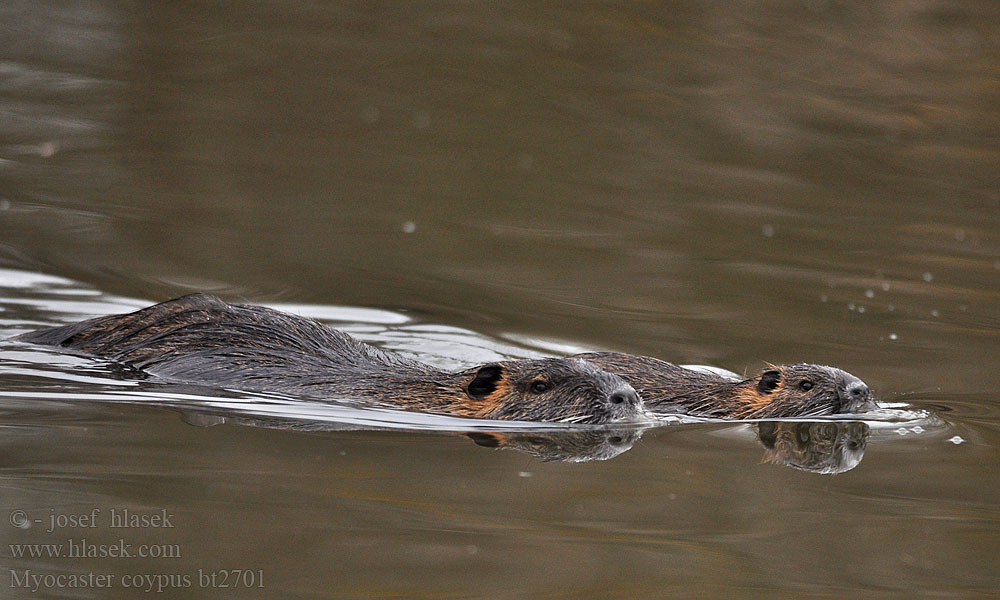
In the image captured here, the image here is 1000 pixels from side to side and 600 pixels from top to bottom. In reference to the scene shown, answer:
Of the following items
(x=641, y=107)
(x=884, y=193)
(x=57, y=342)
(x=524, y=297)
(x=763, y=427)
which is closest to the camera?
(x=763, y=427)

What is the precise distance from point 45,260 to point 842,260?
204 inches

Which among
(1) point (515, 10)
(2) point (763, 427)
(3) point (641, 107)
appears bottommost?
(2) point (763, 427)

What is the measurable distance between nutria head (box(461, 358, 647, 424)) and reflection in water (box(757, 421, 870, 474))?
Answer: 1.89ft

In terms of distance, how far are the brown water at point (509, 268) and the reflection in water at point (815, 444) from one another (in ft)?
0.11

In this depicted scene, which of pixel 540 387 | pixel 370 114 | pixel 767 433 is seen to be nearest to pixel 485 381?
pixel 540 387

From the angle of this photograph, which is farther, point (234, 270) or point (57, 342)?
point (234, 270)

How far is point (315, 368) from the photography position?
6.14 m

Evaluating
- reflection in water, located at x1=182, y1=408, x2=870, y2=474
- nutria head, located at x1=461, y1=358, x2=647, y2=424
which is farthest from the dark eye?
reflection in water, located at x1=182, y1=408, x2=870, y2=474

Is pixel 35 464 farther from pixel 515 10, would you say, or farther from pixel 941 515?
pixel 515 10

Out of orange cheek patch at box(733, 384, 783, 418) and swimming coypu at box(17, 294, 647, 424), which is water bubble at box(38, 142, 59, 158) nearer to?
swimming coypu at box(17, 294, 647, 424)

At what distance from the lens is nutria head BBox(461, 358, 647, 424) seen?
5.69 meters

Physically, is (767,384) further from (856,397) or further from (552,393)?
(552,393)

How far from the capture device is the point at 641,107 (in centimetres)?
1268

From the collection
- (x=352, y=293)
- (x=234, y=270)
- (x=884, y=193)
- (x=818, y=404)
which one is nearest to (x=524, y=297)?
(x=352, y=293)
